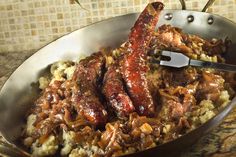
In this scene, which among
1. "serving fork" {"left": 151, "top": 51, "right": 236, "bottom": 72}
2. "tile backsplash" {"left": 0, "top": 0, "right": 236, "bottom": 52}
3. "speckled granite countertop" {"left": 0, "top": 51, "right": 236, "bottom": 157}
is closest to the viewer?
"speckled granite countertop" {"left": 0, "top": 51, "right": 236, "bottom": 157}

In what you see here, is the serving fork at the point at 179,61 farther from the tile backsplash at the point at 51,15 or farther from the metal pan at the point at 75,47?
the tile backsplash at the point at 51,15

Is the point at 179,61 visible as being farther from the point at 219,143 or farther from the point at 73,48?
the point at 73,48

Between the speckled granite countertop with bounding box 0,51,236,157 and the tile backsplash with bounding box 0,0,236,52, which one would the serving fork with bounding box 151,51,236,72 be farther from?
the tile backsplash with bounding box 0,0,236,52

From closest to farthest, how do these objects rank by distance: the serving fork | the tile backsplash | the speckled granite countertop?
the speckled granite countertop < the serving fork < the tile backsplash

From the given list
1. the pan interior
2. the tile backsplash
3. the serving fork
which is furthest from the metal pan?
the tile backsplash

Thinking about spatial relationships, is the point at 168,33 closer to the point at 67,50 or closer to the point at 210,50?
the point at 210,50

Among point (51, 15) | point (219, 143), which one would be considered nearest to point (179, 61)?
point (219, 143)

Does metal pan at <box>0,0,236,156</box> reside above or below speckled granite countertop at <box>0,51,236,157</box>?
above
